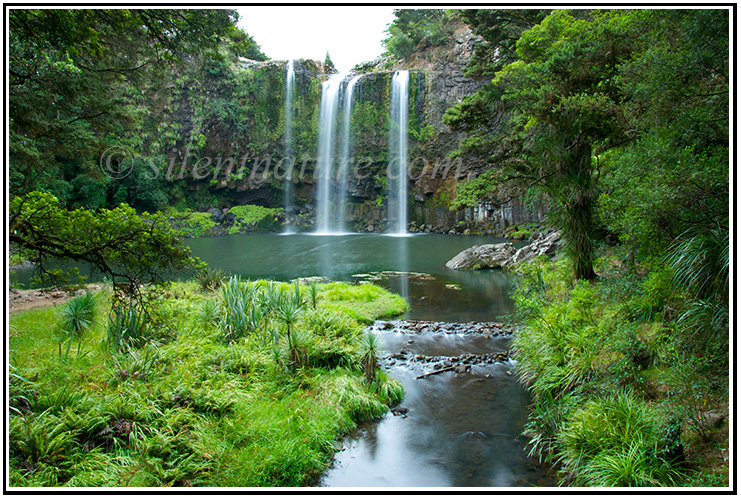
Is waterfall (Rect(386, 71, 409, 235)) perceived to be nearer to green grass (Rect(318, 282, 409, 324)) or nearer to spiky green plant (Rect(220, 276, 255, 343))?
green grass (Rect(318, 282, 409, 324))

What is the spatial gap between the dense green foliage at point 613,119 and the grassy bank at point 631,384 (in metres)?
0.87

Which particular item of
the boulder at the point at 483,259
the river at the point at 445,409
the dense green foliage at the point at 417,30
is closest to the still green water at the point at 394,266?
the river at the point at 445,409

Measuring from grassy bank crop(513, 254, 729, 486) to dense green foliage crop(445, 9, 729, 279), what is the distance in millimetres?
869

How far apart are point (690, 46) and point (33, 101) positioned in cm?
960

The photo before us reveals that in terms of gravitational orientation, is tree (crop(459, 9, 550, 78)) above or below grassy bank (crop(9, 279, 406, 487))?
above

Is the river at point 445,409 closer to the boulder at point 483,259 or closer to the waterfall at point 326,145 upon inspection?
the boulder at point 483,259

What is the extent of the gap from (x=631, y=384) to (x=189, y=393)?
17.4 feet

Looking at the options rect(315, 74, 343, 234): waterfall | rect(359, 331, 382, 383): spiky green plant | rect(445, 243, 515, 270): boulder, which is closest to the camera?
rect(359, 331, 382, 383): spiky green plant

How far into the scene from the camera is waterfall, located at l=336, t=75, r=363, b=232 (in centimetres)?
3656

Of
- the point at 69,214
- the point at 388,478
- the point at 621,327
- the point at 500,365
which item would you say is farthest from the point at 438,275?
the point at 69,214

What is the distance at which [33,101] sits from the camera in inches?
288

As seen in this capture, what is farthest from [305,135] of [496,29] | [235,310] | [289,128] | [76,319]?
[76,319]

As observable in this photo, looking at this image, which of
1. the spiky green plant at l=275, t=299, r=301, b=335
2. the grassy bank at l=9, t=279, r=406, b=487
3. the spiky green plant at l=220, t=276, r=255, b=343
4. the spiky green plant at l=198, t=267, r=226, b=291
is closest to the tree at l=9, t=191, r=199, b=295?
the grassy bank at l=9, t=279, r=406, b=487

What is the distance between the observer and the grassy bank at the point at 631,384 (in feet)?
12.1
